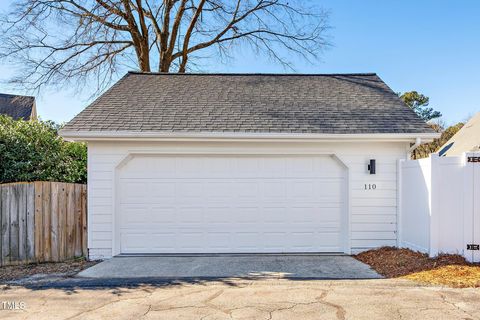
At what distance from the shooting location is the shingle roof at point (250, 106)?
23.9ft

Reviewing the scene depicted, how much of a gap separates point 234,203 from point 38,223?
12.8ft

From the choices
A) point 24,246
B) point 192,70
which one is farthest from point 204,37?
point 24,246

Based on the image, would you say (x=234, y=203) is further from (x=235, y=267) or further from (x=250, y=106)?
(x=250, y=106)

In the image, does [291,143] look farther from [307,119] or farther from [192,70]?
[192,70]

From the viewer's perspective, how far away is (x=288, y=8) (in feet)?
54.0

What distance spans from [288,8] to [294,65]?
105 inches

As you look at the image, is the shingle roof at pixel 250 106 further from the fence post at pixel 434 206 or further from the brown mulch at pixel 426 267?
the brown mulch at pixel 426 267

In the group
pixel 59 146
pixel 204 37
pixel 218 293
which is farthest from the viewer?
pixel 204 37

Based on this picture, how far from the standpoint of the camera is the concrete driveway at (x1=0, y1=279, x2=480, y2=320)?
4062 millimetres

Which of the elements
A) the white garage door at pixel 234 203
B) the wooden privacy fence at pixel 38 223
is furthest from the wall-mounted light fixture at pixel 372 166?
the wooden privacy fence at pixel 38 223

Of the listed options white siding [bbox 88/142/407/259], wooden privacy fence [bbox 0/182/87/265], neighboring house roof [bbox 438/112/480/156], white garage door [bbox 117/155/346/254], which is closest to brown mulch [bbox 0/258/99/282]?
wooden privacy fence [bbox 0/182/87/265]

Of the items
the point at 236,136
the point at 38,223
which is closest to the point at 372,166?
the point at 236,136

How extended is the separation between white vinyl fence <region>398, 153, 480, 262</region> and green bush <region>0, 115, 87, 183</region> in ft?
25.0

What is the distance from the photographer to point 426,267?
5773mm
